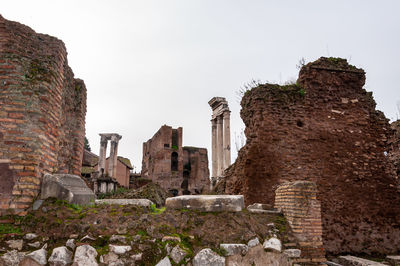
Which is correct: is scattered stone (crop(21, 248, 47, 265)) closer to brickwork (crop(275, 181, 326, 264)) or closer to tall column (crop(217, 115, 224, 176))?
brickwork (crop(275, 181, 326, 264))

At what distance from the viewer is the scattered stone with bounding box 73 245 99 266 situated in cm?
326

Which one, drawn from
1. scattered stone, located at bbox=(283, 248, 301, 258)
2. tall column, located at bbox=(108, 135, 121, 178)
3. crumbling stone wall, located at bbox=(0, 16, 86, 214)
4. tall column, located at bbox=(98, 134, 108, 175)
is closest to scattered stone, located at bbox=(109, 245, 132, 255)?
crumbling stone wall, located at bbox=(0, 16, 86, 214)

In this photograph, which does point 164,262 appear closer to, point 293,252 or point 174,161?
point 293,252

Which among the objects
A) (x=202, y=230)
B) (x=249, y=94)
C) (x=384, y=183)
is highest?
(x=249, y=94)

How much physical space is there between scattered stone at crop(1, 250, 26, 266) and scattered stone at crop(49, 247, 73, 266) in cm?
36

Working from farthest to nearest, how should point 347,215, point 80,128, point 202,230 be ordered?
point 347,215, point 80,128, point 202,230

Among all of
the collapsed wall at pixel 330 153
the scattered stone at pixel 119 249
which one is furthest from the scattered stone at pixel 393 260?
the scattered stone at pixel 119 249

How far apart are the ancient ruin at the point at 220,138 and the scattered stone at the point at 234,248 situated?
10.7 metres

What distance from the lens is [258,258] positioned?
13.0 ft

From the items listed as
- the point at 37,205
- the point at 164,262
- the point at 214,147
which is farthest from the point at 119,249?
the point at 214,147

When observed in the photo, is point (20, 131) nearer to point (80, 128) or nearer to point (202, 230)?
point (80, 128)

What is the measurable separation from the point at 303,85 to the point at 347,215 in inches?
165

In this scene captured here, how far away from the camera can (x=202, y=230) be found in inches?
155

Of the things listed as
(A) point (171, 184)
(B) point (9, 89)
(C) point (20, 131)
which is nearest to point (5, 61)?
(B) point (9, 89)
